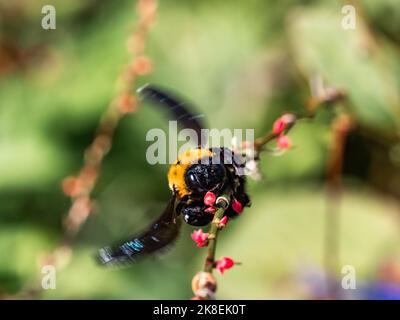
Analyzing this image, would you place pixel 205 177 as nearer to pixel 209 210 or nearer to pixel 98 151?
pixel 209 210

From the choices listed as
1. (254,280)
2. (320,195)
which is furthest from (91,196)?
(320,195)

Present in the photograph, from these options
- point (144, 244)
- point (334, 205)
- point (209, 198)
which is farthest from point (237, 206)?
point (334, 205)

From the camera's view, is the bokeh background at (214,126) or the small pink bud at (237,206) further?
the bokeh background at (214,126)

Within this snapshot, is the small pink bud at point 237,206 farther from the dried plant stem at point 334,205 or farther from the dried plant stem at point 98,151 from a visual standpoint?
the dried plant stem at point 334,205

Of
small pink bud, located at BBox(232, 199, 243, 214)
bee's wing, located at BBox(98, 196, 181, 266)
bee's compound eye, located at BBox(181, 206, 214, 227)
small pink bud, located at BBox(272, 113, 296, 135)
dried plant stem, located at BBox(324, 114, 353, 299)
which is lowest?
bee's wing, located at BBox(98, 196, 181, 266)

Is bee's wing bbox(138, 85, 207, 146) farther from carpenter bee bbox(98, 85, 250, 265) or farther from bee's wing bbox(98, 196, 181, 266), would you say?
bee's wing bbox(98, 196, 181, 266)

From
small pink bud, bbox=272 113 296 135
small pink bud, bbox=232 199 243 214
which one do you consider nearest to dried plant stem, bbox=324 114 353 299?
small pink bud, bbox=272 113 296 135

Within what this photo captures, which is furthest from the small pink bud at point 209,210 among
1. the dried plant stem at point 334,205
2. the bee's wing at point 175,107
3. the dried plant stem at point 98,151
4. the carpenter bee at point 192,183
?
the dried plant stem at point 334,205
